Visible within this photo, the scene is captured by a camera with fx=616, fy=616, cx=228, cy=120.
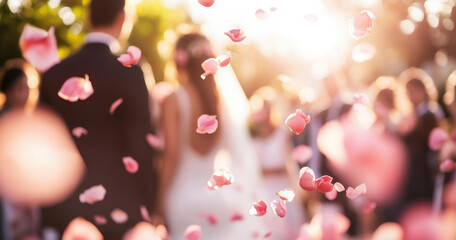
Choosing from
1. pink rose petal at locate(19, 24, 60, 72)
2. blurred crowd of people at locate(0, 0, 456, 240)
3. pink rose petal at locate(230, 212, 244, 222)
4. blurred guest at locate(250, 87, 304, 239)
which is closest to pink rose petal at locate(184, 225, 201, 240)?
blurred crowd of people at locate(0, 0, 456, 240)

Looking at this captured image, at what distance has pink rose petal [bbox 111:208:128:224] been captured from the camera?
3.27 meters

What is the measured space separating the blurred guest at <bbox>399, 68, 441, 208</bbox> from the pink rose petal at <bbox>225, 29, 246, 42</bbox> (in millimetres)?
3978

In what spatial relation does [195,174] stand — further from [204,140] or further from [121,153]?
[121,153]

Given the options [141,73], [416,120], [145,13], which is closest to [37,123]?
[141,73]

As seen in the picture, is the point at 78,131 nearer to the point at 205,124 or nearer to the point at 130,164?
the point at 130,164

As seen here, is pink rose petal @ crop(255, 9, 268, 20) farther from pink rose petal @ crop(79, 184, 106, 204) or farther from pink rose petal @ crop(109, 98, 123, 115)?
pink rose petal @ crop(79, 184, 106, 204)

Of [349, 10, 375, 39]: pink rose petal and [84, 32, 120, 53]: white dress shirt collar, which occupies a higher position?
[349, 10, 375, 39]: pink rose petal

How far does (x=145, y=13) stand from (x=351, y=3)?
30.6ft

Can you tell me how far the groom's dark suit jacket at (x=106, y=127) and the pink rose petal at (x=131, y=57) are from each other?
0.15 m

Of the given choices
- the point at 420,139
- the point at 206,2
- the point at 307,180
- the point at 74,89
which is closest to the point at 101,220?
the point at 74,89

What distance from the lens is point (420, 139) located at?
6266 millimetres

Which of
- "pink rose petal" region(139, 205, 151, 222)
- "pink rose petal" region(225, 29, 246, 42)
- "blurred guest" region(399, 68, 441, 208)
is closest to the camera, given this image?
"pink rose petal" region(225, 29, 246, 42)

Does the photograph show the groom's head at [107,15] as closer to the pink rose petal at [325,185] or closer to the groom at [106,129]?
the groom at [106,129]

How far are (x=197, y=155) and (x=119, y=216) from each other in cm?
105
